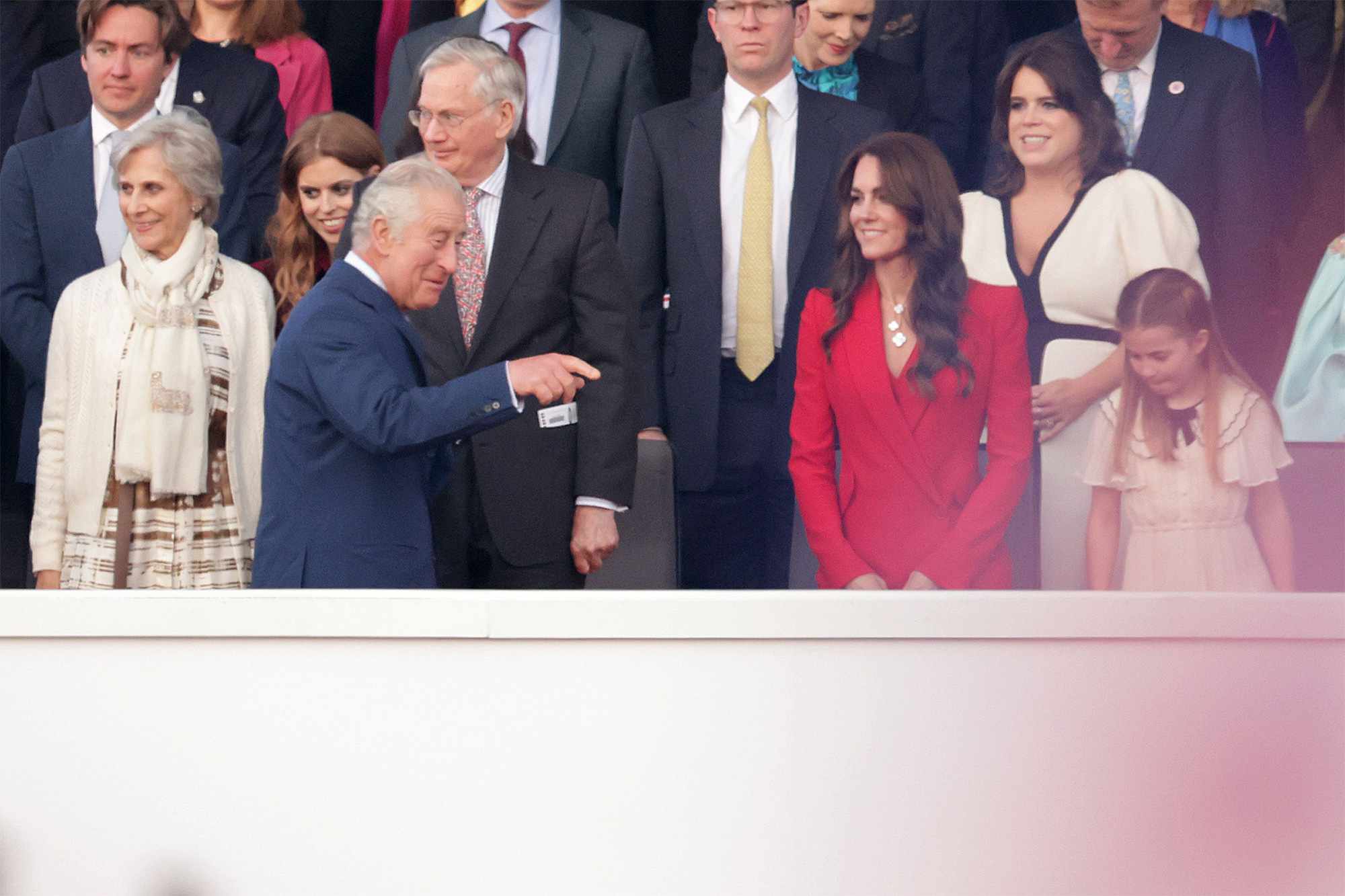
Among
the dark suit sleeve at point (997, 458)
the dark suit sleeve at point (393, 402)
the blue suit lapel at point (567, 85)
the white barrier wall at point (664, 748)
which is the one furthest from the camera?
the blue suit lapel at point (567, 85)

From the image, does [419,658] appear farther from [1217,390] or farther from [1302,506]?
[1302,506]

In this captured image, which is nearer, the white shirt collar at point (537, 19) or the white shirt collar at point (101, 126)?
the white shirt collar at point (101, 126)

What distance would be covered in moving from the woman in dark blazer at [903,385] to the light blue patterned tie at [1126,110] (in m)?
0.56

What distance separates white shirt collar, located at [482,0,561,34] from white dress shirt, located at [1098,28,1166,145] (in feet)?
4.46

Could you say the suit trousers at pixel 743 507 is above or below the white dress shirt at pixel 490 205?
below

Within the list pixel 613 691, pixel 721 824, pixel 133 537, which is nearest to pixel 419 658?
pixel 613 691

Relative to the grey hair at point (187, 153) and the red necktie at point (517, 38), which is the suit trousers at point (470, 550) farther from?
the red necktie at point (517, 38)

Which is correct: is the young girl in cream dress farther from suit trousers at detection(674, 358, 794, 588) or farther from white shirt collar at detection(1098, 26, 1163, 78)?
suit trousers at detection(674, 358, 794, 588)

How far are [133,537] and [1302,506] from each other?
274 centimetres

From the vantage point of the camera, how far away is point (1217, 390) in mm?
4004

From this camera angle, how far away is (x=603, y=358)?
3859 millimetres

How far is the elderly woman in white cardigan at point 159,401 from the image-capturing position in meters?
3.94

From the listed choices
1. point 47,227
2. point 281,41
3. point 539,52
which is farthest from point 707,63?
point 47,227

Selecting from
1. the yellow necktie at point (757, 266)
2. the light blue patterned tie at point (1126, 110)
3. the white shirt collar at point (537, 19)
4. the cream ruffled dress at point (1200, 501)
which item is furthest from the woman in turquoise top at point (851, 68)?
the cream ruffled dress at point (1200, 501)
